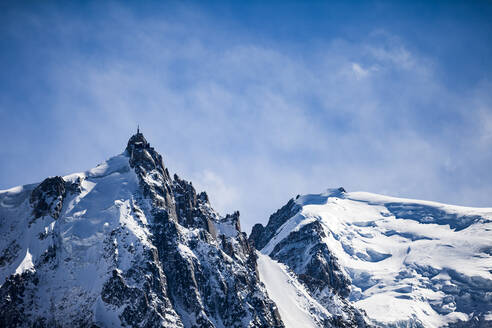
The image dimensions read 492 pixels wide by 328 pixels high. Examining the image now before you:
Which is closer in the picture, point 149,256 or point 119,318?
point 119,318

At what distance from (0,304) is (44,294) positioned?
14.0 meters

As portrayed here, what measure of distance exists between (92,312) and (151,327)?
19.7m

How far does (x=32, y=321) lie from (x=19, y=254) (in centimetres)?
2725

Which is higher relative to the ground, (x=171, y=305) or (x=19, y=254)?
(x=19, y=254)

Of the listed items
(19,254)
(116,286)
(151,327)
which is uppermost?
(19,254)

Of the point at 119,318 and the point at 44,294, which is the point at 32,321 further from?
the point at 119,318

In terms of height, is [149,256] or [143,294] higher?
[149,256]

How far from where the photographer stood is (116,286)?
186375 mm

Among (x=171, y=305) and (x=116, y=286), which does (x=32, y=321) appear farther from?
(x=171, y=305)

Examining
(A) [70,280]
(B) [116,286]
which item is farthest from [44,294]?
(B) [116,286]

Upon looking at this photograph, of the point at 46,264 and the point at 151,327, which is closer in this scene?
the point at 151,327

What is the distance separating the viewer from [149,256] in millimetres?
199500

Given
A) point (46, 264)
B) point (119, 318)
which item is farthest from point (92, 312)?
point (46, 264)

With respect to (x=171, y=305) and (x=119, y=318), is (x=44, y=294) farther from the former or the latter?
(x=171, y=305)
